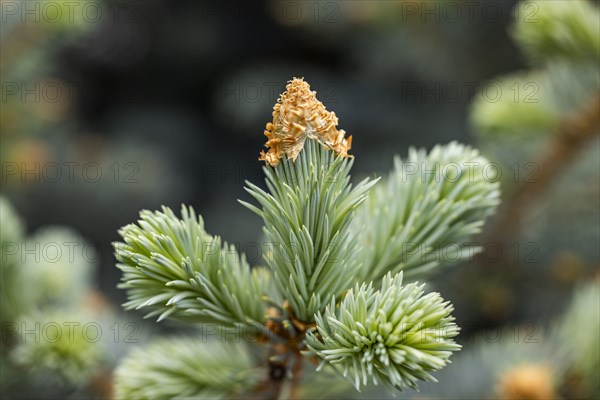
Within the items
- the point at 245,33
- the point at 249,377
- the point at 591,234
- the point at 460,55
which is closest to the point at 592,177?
the point at 591,234

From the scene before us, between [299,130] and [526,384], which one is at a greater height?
[299,130]

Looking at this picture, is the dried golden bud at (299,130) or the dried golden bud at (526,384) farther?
the dried golden bud at (526,384)

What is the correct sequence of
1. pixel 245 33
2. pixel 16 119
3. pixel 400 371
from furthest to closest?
pixel 245 33
pixel 16 119
pixel 400 371

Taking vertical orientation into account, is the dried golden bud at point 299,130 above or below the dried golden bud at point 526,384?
above

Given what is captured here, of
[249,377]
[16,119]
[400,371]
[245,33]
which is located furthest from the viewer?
[245,33]

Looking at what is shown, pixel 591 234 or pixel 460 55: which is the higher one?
pixel 460 55

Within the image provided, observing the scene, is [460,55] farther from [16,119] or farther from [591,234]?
[16,119]

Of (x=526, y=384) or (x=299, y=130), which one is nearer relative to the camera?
(x=299, y=130)

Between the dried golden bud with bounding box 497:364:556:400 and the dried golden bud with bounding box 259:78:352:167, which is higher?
the dried golden bud with bounding box 259:78:352:167
